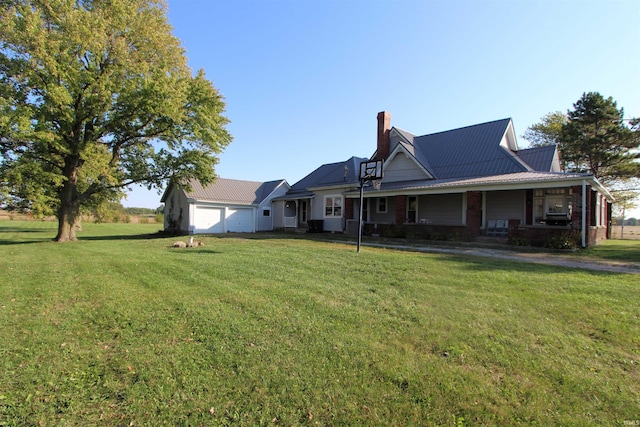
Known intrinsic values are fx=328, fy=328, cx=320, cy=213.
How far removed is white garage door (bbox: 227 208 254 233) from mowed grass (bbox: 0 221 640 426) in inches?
835

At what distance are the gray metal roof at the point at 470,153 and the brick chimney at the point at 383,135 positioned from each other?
2.14m

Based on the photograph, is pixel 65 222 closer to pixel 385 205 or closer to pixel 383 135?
pixel 385 205

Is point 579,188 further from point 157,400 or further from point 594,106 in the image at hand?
point 594,106

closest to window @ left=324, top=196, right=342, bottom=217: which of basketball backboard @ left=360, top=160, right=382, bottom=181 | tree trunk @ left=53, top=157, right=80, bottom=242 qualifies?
basketball backboard @ left=360, top=160, right=382, bottom=181

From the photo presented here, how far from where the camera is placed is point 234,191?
29.5 meters

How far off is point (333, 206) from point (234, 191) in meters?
10.8

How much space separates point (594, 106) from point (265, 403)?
3647 cm

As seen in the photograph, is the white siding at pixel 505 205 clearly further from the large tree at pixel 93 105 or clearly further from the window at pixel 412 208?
the large tree at pixel 93 105

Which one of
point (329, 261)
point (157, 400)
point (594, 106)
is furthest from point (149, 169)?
point (594, 106)

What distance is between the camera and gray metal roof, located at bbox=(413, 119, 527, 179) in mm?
17797

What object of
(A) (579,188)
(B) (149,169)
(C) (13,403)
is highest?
(B) (149,169)

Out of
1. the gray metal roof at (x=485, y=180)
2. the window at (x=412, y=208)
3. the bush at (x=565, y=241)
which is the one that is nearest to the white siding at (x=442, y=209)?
the window at (x=412, y=208)

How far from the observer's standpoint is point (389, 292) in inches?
246

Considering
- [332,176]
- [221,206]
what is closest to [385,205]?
[332,176]
